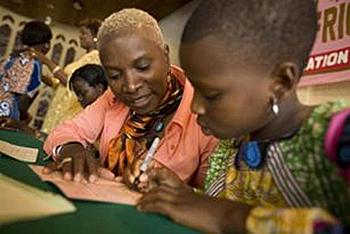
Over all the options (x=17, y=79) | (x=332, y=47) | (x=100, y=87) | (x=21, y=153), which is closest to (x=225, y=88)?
(x=21, y=153)

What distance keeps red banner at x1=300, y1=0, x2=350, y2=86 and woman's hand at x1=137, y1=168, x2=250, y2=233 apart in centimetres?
139

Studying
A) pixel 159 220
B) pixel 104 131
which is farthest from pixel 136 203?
pixel 104 131

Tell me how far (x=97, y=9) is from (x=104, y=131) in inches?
163

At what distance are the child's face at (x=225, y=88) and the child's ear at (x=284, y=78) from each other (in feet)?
0.04

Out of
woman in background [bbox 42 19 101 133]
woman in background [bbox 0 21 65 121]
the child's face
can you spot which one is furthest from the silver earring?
woman in background [bbox 0 21 65 121]

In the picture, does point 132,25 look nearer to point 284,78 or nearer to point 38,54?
point 284,78

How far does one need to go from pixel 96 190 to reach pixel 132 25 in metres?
0.47

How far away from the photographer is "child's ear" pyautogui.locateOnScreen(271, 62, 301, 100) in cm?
77

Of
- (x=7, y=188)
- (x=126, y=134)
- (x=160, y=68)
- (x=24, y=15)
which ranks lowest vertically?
(x=7, y=188)

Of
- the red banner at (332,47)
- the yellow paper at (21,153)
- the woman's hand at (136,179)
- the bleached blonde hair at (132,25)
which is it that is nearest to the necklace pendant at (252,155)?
the woman's hand at (136,179)

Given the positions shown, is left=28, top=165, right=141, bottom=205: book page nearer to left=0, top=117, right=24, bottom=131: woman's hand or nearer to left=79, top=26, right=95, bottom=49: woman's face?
left=0, top=117, right=24, bottom=131: woman's hand

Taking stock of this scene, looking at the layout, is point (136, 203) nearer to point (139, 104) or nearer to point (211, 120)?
point (211, 120)

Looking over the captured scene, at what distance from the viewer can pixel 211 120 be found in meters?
0.80

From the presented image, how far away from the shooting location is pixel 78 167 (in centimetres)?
101
